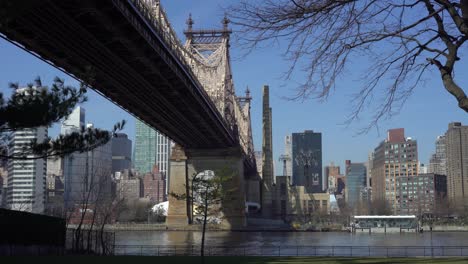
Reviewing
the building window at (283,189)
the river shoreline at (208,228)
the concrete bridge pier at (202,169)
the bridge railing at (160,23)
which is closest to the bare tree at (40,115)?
the bridge railing at (160,23)

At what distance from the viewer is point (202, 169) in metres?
95.0

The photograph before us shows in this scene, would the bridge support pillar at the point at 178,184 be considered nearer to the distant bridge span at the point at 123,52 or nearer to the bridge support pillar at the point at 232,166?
the bridge support pillar at the point at 232,166

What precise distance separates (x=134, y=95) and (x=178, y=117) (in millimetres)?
13048

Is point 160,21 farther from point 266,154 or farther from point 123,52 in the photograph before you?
point 266,154

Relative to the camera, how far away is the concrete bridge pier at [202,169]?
97156 millimetres

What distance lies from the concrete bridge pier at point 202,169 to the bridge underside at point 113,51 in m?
28.6

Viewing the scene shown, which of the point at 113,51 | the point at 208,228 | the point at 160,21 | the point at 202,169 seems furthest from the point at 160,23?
the point at 208,228

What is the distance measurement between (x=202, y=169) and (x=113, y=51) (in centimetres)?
5330

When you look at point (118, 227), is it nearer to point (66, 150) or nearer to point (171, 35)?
point (171, 35)

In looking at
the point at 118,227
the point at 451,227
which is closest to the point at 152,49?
the point at 118,227

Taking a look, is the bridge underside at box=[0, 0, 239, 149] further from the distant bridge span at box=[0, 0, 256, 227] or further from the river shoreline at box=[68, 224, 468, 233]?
the river shoreline at box=[68, 224, 468, 233]

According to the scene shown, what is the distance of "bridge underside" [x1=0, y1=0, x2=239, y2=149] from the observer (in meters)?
34.0

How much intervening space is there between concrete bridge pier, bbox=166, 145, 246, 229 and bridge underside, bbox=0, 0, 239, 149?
2860cm

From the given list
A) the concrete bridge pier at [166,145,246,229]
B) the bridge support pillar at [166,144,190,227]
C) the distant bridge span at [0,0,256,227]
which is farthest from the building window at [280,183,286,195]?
the distant bridge span at [0,0,256,227]
